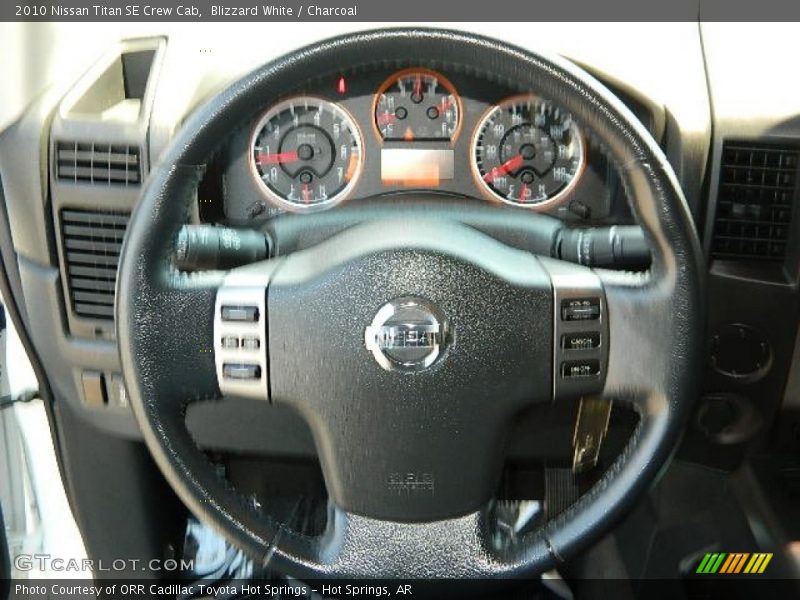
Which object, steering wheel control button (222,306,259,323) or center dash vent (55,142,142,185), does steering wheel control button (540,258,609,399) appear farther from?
center dash vent (55,142,142,185)

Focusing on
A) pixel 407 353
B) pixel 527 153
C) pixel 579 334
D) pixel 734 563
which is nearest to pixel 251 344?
pixel 407 353

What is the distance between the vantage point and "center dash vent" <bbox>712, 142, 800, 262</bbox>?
1176 millimetres

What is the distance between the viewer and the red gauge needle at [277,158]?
1224 mm

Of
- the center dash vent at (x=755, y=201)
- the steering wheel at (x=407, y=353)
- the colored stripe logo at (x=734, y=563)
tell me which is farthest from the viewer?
the colored stripe logo at (x=734, y=563)

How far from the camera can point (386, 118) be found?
1.22 meters

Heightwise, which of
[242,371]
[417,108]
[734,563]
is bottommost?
[734,563]

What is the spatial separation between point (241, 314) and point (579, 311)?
340mm

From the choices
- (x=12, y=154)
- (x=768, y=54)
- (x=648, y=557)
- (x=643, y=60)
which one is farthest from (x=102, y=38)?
(x=648, y=557)

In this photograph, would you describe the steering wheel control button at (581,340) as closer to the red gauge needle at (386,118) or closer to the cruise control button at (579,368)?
the cruise control button at (579,368)

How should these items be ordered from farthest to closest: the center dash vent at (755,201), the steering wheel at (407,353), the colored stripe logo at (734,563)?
the colored stripe logo at (734,563)
the center dash vent at (755,201)
the steering wheel at (407,353)

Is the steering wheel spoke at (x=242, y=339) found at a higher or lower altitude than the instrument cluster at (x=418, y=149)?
lower

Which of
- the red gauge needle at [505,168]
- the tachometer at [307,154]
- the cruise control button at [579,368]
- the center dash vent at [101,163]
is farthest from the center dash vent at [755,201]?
the center dash vent at [101,163]

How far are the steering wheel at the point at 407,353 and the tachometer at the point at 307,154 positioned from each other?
23 centimetres

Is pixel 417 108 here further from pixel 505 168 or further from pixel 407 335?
pixel 407 335
